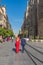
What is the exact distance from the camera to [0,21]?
12306cm

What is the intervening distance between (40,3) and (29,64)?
310ft

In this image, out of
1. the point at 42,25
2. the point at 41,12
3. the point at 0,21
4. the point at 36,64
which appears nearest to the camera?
the point at 36,64

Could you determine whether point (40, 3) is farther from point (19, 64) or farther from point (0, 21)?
point (19, 64)

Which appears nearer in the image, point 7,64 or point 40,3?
point 7,64

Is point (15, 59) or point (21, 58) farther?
point (21, 58)

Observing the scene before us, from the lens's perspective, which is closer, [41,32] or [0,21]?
[41,32]

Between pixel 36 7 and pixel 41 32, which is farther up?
pixel 36 7

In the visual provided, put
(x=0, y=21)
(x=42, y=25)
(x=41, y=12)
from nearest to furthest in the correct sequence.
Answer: (x=42, y=25), (x=41, y=12), (x=0, y=21)

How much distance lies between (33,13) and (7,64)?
106 meters

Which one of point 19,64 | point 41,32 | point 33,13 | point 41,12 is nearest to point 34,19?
point 33,13

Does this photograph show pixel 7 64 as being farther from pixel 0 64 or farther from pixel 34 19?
pixel 34 19

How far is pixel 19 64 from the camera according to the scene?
519 inches

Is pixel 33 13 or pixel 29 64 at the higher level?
pixel 33 13

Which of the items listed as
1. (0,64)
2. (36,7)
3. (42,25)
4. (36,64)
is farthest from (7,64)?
A: (36,7)
